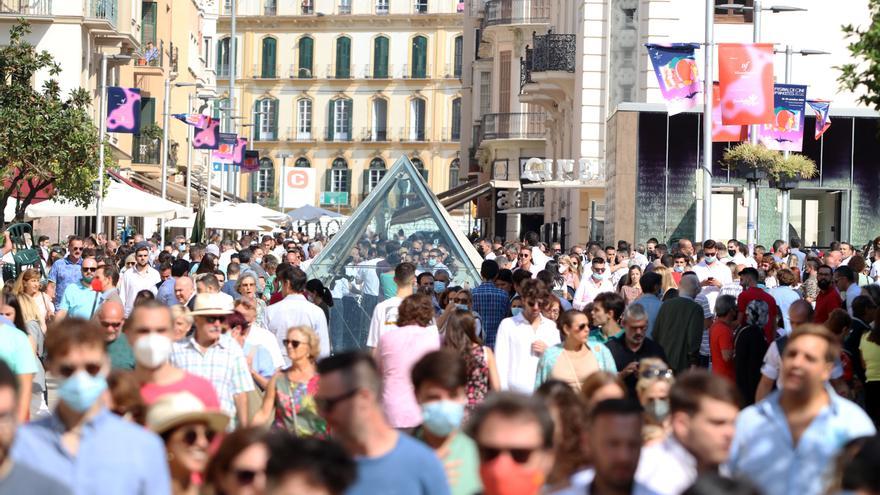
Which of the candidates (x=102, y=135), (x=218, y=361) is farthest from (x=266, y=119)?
(x=218, y=361)

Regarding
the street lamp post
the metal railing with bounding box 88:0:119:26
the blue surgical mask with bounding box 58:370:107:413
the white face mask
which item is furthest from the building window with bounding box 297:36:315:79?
the blue surgical mask with bounding box 58:370:107:413

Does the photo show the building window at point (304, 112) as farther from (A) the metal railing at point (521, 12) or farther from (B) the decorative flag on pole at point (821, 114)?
(B) the decorative flag on pole at point (821, 114)

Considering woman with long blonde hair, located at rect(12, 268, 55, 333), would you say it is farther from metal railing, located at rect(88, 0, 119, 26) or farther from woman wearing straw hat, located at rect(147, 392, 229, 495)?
metal railing, located at rect(88, 0, 119, 26)

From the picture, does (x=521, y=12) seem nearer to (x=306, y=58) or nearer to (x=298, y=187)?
(x=298, y=187)

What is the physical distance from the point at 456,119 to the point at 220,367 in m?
92.6

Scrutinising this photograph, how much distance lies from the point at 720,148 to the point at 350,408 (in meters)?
32.7

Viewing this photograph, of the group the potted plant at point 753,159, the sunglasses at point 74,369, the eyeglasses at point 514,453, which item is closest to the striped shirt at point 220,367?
the sunglasses at point 74,369

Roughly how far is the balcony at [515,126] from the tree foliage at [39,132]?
100 feet

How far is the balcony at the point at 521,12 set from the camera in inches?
2344

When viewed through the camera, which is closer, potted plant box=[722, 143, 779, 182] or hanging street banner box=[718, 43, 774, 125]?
hanging street banner box=[718, 43, 774, 125]

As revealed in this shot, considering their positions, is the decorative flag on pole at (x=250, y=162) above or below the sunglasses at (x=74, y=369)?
above

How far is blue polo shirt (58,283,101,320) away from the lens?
53.8 feet

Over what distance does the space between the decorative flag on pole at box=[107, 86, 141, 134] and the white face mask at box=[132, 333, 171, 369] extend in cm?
3517

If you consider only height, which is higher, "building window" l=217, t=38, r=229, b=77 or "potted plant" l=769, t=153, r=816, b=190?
"building window" l=217, t=38, r=229, b=77
